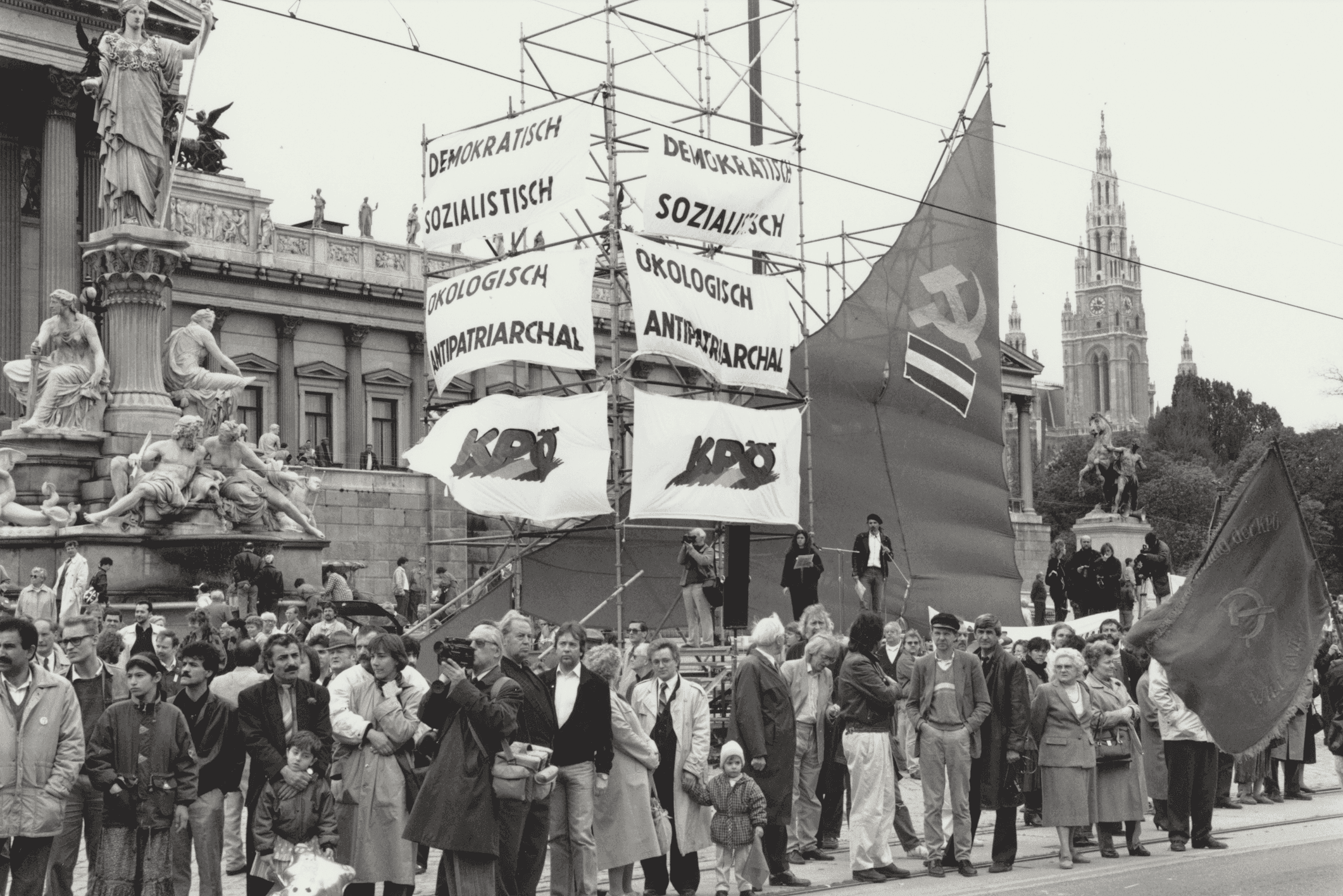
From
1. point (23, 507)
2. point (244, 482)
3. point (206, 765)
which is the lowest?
point (206, 765)

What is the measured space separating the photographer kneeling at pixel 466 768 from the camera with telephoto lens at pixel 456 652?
16mm

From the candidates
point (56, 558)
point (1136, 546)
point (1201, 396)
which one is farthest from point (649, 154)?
point (1201, 396)

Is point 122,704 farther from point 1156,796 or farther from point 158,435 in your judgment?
point 158,435

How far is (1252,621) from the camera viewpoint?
40.9ft

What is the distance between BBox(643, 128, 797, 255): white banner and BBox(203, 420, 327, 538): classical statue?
6.05 metres

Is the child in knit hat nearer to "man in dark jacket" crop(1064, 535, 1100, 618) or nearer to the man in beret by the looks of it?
the man in beret

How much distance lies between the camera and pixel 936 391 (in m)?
25.5

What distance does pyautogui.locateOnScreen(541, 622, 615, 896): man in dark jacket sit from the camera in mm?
10633

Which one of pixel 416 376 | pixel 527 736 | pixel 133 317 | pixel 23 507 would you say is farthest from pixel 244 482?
pixel 416 376

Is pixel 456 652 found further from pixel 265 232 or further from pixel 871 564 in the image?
pixel 265 232

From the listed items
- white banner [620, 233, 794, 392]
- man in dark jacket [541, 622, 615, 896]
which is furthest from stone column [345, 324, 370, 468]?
man in dark jacket [541, 622, 615, 896]

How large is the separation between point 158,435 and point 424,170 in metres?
5.15

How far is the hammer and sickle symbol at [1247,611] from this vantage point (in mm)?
12422

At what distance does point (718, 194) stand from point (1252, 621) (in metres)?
12.3
